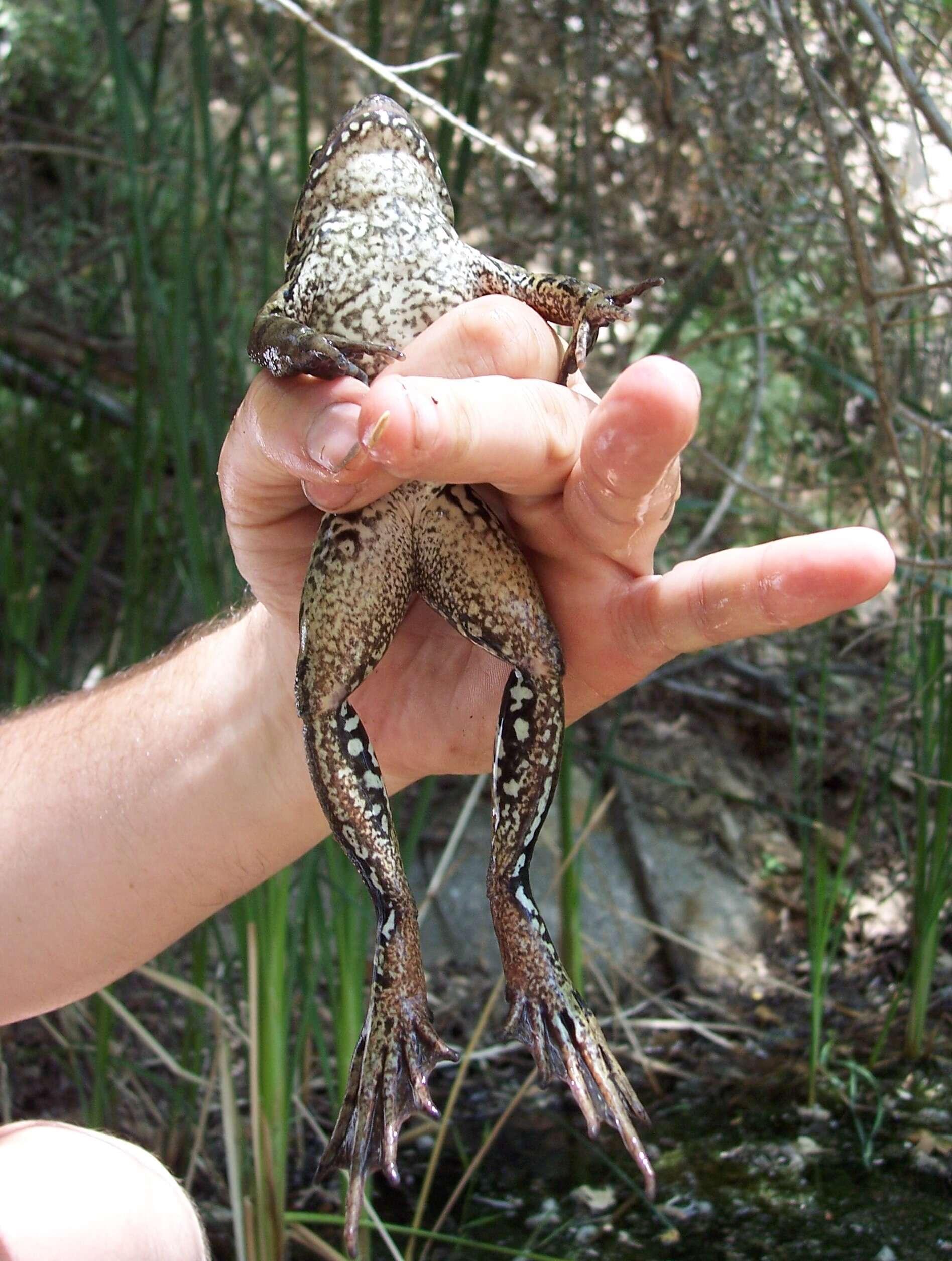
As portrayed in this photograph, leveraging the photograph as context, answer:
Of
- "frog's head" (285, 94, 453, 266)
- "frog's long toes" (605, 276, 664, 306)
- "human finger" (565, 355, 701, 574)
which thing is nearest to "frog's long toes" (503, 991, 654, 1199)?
"human finger" (565, 355, 701, 574)

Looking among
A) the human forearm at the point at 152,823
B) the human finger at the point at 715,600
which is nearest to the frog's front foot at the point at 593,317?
the human finger at the point at 715,600

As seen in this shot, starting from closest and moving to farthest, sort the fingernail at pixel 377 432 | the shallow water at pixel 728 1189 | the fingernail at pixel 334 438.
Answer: the fingernail at pixel 377 432 → the fingernail at pixel 334 438 → the shallow water at pixel 728 1189

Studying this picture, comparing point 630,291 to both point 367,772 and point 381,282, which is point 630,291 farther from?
point 367,772

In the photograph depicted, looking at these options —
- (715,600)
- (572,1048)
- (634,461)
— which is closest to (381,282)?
(634,461)

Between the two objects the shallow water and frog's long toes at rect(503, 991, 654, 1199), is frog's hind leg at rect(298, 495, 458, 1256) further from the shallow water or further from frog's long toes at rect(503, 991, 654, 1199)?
the shallow water

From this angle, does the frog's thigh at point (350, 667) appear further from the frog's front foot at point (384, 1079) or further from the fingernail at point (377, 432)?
the fingernail at point (377, 432)

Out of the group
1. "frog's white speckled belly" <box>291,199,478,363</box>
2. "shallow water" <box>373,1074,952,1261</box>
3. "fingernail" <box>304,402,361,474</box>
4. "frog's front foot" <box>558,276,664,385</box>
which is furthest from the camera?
"shallow water" <box>373,1074,952,1261</box>

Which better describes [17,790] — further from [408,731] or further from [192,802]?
[408,731]
